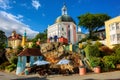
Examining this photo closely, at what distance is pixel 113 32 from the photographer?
158 ft

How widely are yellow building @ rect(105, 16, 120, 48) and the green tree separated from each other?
18951 mm

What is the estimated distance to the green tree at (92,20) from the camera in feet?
227

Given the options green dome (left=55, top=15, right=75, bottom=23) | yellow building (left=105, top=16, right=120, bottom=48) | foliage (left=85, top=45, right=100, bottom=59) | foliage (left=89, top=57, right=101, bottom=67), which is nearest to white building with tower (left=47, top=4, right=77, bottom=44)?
green dome (left=55, top=15, right=75, bottom=23)

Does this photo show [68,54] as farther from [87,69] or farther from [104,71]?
[104,71]

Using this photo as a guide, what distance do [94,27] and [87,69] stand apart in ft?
125

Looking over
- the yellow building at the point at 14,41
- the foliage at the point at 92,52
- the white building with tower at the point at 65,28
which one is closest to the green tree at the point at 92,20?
the white building with tower at the point at 65,28

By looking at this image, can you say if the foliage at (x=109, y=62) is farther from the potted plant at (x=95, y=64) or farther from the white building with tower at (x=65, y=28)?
the white building with tower at (x=65, y=28)

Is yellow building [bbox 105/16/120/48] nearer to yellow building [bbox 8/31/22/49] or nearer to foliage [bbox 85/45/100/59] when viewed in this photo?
foliage [bbox 85/45/100/59]

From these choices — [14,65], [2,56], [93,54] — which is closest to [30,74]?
[14,65]

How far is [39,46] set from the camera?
171 ft

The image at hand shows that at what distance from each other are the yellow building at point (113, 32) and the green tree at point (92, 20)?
19.0 m

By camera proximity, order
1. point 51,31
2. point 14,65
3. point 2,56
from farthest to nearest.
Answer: point 51,31, point 2,56, point 14,65

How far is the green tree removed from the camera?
69.3 meters

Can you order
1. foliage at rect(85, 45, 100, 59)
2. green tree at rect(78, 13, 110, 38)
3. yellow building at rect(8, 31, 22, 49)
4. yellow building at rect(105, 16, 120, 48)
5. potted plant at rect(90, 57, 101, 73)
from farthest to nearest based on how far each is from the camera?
green tree at rect(78, 13, 110, 38) → yellow building at rect(8, 31, 22, 49) → yellow building at rect(105, 16, 120, 48) → foliage at rect(85, 45, 100, 59) → potted plant at rect(90, 57, 101, 73)
